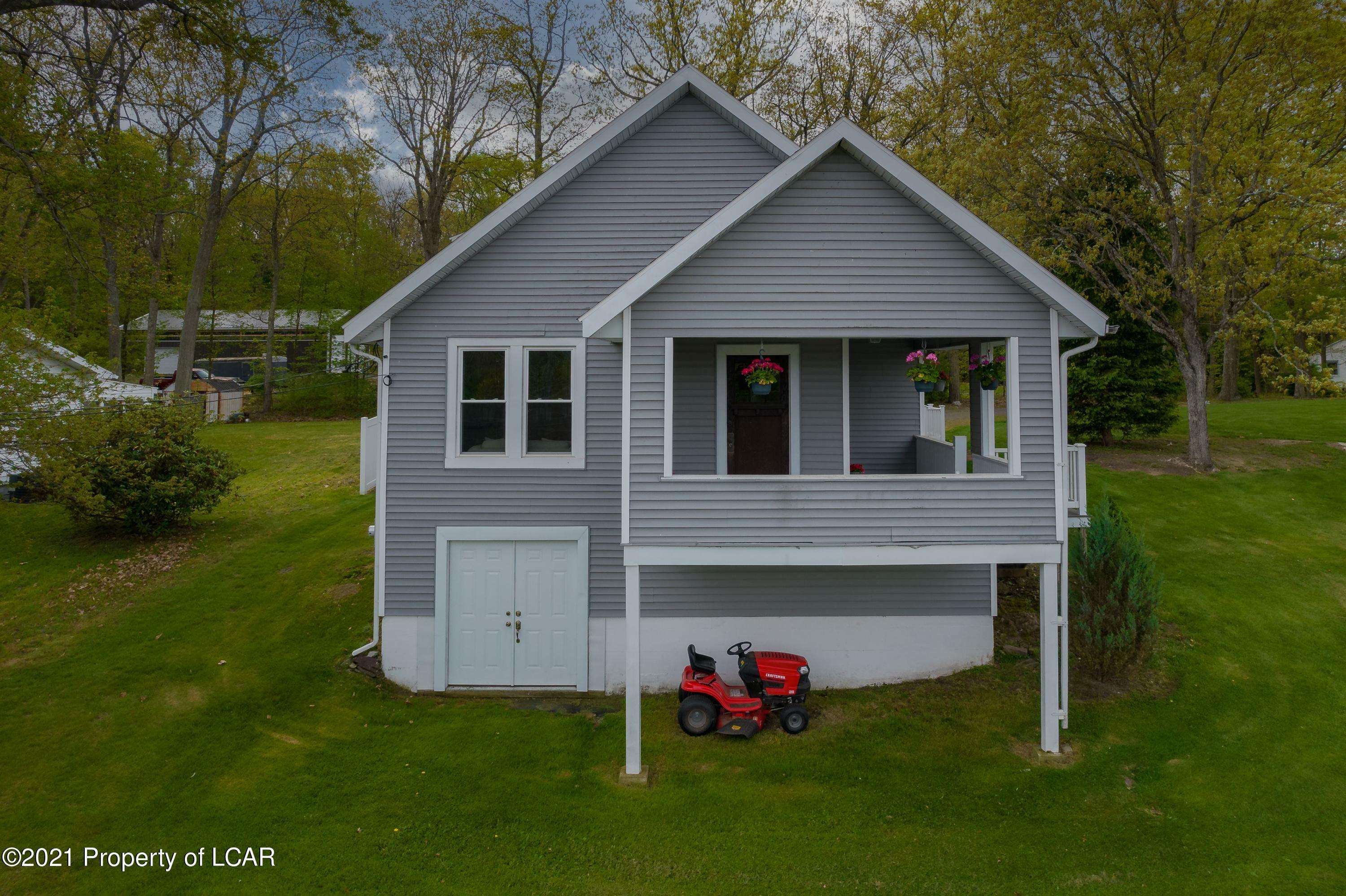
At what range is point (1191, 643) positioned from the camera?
984cm

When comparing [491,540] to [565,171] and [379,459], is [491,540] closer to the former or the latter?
[379,459]

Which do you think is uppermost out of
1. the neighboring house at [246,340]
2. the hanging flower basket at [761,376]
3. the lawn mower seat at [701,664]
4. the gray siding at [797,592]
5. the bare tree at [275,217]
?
the bare tree at [275,217]

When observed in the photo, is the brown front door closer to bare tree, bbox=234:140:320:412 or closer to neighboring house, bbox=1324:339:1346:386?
bare tree, bbox=234:140:320:412

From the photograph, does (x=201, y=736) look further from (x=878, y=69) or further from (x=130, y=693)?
(x=878, y=69)

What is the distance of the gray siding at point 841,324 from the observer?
7.62 meters

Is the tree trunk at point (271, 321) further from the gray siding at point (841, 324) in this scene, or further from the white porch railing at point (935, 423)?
the white porch railing at point (935, 423)

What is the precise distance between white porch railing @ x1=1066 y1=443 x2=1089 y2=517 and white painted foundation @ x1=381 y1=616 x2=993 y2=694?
188 centimetres

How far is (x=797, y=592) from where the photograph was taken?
9320mm

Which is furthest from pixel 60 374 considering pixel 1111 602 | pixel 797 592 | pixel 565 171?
pixel 1111 602

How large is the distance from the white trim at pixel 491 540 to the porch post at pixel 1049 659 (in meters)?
5.58

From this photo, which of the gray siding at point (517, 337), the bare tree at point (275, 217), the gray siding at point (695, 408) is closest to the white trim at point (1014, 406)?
the gray siding at point (695, 408)

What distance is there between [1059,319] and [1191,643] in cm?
556

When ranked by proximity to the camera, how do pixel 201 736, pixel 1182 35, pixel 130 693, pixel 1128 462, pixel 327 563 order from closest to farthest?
pixel 201 736 → pixel 130 693 → pixel 327 563 → pixel 1182 35 → pixel 1128 462

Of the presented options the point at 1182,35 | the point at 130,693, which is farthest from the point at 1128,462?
the point at 130,693
